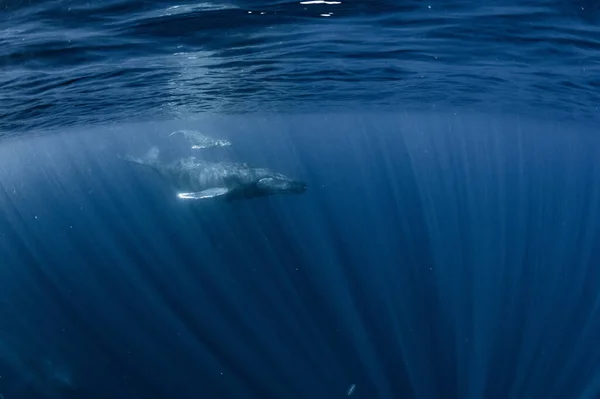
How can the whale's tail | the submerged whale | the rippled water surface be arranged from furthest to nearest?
the whale's tail < the submerged whale < the rippled water surface

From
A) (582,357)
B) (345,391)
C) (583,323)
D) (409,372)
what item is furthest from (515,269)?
(345,391)

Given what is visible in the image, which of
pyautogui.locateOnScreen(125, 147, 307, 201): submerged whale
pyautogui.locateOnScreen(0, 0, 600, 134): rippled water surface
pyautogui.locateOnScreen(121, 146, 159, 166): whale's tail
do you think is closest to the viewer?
pyautogui.locateOnScreen(0, 0, 600, 134): rippled water surface

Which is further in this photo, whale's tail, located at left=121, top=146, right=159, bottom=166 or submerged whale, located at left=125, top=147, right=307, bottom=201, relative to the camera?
whale's tail, located at left=121, top=146, right=159, bottom=166

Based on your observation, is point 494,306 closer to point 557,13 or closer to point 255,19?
point 557,13

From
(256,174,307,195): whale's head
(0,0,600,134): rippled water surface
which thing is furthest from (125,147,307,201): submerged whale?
(0,0,600,134): rippled water surface

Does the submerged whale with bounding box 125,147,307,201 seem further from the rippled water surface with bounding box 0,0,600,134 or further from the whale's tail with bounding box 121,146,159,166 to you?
the whale's tail with bounding box 121,146,159,166

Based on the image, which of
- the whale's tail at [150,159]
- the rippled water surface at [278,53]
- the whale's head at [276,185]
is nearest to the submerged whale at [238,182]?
the whale's head at [276,185]

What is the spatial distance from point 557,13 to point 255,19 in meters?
5.01

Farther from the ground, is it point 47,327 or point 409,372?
point 409,372

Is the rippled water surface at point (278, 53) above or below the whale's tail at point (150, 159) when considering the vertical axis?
above

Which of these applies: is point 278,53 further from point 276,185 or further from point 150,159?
point 150,159

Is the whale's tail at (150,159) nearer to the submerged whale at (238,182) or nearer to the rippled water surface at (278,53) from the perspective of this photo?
the rippled water surface at (278,53)

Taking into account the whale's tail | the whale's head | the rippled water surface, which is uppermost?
the rippled water surface

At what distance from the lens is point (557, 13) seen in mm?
9406
